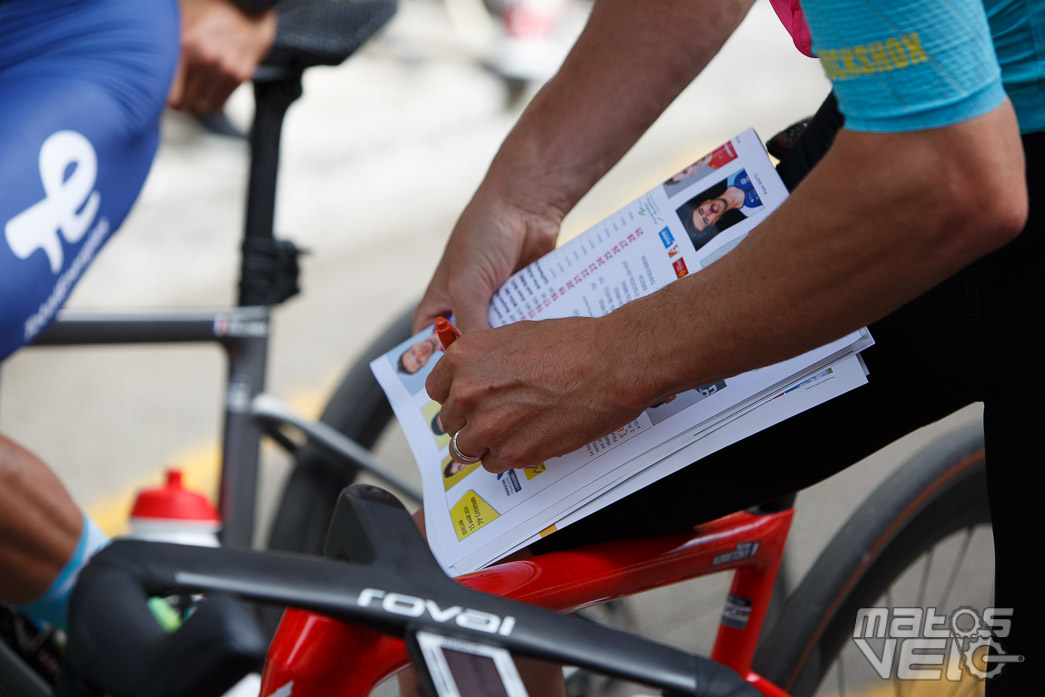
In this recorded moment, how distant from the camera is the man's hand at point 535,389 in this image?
34.1 inches

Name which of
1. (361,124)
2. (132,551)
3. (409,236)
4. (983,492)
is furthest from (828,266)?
(361,124)

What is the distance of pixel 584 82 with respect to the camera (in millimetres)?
1163

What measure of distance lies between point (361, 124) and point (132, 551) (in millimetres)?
4683

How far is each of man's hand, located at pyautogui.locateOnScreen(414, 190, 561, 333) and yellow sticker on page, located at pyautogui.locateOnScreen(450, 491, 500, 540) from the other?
0.20 m

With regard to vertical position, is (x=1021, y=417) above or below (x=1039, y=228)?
below

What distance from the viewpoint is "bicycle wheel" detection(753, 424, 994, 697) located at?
1.37 meters

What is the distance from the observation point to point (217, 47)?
178 centimetres

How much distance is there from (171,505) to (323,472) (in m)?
0.28

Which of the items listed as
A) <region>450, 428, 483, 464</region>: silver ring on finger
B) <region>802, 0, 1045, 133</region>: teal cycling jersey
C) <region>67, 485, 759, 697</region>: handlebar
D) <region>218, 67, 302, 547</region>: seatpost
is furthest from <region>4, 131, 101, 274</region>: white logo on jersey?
<region>802, 0, 1045, 133</region>: teal cycling jersey

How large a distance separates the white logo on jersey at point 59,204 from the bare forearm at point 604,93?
663 mm

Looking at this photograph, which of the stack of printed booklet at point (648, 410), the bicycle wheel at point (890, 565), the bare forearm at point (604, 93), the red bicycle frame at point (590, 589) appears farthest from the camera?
the bicycle wheel at point (890, 565)

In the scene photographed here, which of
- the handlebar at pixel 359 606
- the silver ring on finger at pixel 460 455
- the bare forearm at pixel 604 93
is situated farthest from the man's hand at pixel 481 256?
the handlebar at pixel 359 606

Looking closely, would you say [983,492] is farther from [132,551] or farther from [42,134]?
[42,134]

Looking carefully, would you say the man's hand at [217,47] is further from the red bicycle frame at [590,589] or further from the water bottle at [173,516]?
the red bicycle frame at [590,589]
